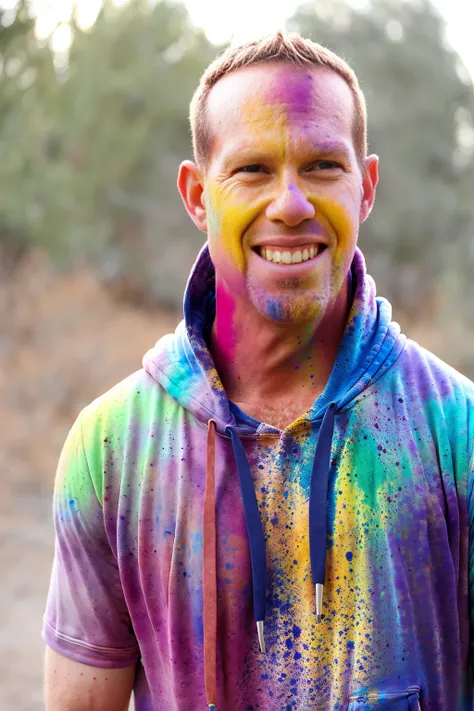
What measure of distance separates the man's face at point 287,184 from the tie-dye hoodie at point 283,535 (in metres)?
0.16

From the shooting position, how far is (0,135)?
8477mm

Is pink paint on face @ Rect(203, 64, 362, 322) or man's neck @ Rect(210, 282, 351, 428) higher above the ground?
pink paint on face @ Rect(203, 64, 362, 322)

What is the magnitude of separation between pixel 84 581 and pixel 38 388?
7525 millimetres

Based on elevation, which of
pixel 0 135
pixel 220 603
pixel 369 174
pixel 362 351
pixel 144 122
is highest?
pixel 144 122

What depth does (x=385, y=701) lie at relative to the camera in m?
1.36

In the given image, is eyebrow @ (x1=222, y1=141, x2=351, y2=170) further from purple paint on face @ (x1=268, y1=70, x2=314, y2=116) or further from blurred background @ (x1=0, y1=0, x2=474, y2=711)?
blurred background @ (x1=0, y1=0, x2=474, y2=711)

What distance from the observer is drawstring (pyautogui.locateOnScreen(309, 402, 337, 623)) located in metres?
1.38

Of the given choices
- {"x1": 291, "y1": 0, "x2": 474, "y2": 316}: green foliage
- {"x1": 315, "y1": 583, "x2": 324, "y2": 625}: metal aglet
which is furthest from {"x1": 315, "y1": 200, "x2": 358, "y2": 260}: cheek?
{"x1": 291, "y1": 0, "x2": 474, "y2": 316}: green foliage

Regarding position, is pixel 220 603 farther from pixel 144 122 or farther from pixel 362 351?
pixel 144 122

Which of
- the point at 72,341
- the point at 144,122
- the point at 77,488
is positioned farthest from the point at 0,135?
the point at 77,488

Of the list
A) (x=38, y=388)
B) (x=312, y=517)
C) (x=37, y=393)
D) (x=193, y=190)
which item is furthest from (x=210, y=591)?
(x=38, y=388)

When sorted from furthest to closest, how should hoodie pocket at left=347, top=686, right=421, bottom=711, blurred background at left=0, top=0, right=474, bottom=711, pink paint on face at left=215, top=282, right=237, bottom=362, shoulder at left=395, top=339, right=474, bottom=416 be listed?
blurred background at left=0, top=0, right=474, bottom=711
pink paint on face at left=215, top=282, right=237, bottom=362
shoulder at left=395, top=339, right=474, bottom=416
hoodie pocket at left=347, top=686, right=421, bottom=711

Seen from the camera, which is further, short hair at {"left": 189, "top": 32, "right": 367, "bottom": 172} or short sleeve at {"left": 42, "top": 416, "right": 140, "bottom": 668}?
short sleeve at {"left": 42, "top": 416, "right": 140, "bottom": 668}

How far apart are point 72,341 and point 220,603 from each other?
898 cm
